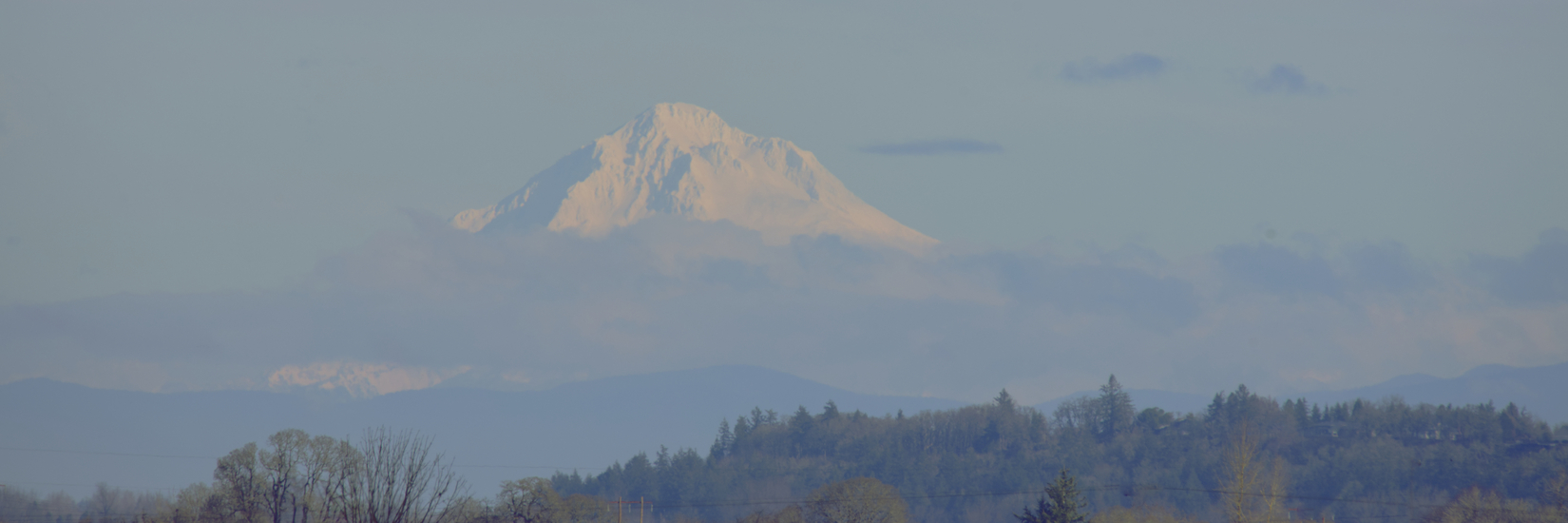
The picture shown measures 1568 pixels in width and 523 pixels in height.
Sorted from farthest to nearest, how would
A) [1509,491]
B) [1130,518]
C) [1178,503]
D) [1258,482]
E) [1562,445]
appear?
[1178,503], [1562,445], [1509,491], [1258,482], [1130,518]

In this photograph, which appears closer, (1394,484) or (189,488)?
(189,488)

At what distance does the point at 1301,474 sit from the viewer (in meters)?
198

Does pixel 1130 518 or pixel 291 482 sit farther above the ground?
pixel 291 482

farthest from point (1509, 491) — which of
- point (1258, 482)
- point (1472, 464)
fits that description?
point (1258, 482)

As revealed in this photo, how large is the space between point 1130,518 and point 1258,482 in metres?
57.1

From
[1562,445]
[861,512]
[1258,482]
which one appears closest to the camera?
[861,512]

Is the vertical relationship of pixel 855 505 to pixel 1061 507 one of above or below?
above

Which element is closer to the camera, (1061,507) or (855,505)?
(1061,507)

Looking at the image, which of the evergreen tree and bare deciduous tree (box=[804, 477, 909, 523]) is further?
bare deciduous tree (box=[804, 477, 909, 523])

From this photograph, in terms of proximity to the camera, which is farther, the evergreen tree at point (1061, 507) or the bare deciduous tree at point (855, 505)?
the bare deciduous tree at point (855, 505)

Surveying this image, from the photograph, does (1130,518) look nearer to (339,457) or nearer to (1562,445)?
(339,457)

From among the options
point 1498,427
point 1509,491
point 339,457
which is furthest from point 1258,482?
point 339,457

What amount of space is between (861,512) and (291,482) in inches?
1791

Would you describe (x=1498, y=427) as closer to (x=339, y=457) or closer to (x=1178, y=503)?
(x=1178, y=503)
